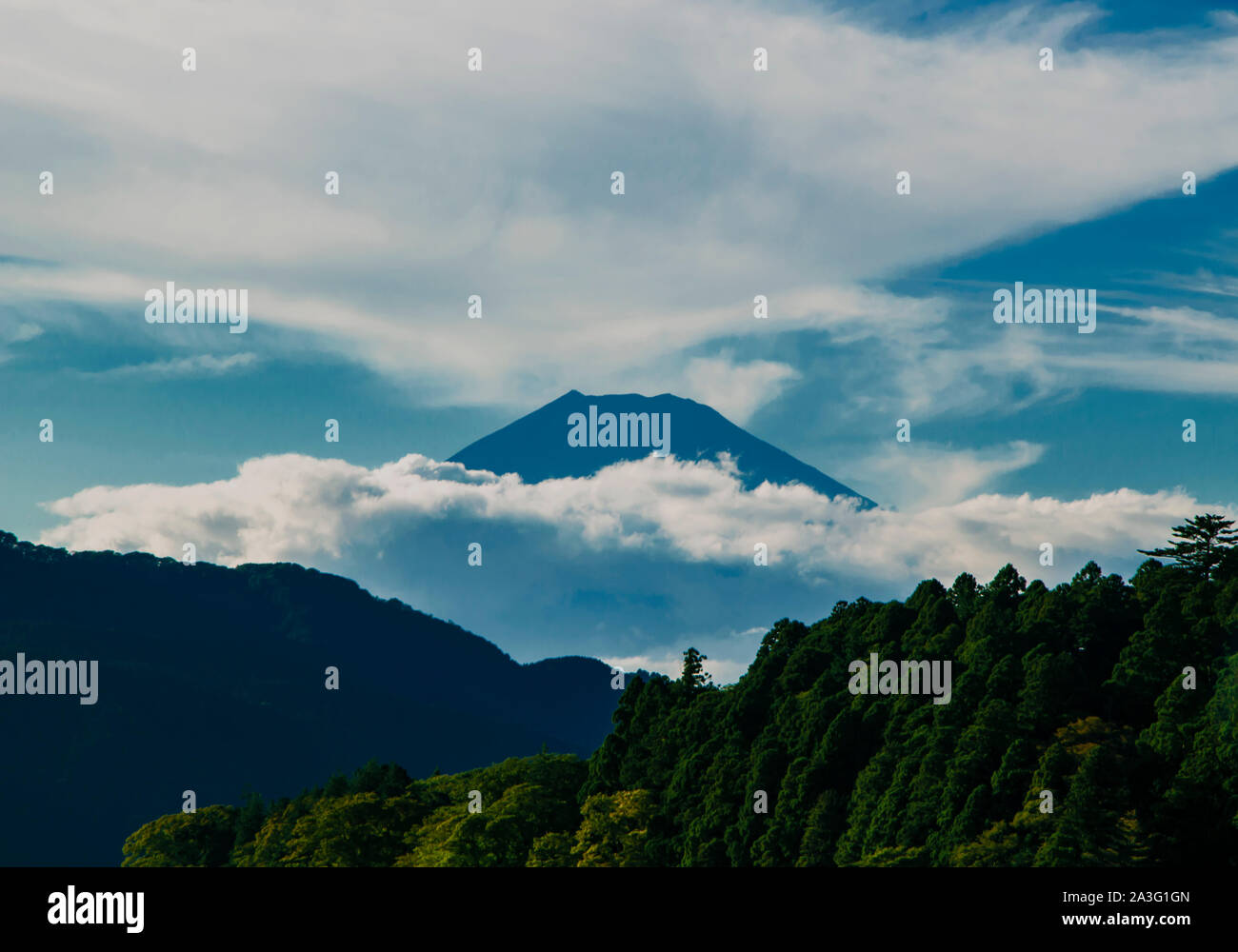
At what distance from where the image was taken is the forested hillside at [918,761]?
56125 millimetres

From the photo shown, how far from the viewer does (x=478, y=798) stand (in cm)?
8056

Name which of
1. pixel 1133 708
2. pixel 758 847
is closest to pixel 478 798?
pixel 758 847

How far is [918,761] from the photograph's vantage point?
6350cm

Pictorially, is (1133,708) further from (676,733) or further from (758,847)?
(676,733)

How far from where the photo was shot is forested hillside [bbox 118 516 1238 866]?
184ft

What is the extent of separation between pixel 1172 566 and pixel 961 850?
1251 inches

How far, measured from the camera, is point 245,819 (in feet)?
344
